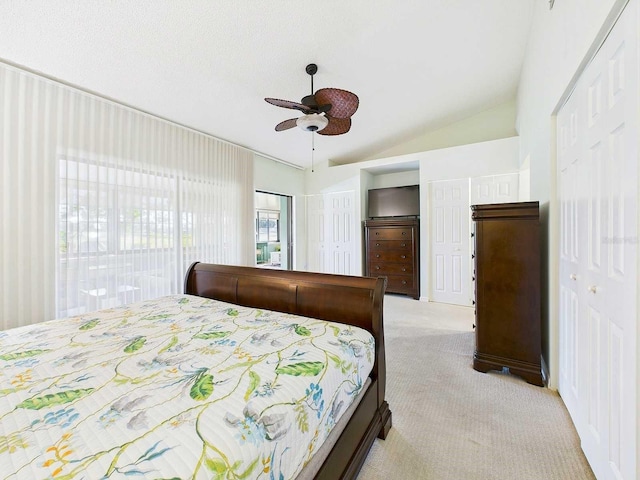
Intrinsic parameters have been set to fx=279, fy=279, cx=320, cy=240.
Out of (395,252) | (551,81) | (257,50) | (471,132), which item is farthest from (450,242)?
(257,50)

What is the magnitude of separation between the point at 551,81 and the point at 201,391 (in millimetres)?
2750

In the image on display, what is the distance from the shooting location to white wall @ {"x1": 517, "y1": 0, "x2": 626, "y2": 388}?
1.29m

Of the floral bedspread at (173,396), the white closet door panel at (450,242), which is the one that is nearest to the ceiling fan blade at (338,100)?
the floral bedspread at (173,396)

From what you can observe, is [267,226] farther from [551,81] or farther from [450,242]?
[551,81]

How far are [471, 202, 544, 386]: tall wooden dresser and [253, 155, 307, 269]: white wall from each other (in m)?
3.53

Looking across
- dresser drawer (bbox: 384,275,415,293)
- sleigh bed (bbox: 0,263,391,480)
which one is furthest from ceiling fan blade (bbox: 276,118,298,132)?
dresser drawer (bbox: 384,275,415,293)

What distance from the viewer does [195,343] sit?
1344mm

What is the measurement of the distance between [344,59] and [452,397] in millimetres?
3052

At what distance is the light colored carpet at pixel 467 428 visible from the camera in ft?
4.43

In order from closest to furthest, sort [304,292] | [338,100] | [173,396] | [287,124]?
[173,396]
[304,292]
[338,100]
[287,124]

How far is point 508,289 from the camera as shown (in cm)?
220

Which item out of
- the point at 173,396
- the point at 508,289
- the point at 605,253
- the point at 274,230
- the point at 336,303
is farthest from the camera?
the point at 274,230

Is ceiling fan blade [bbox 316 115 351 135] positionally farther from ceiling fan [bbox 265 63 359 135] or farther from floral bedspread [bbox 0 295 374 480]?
floral bedspread [bbox 0 295 374 480]

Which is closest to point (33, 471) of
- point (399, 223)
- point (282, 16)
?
point (282, 16)
